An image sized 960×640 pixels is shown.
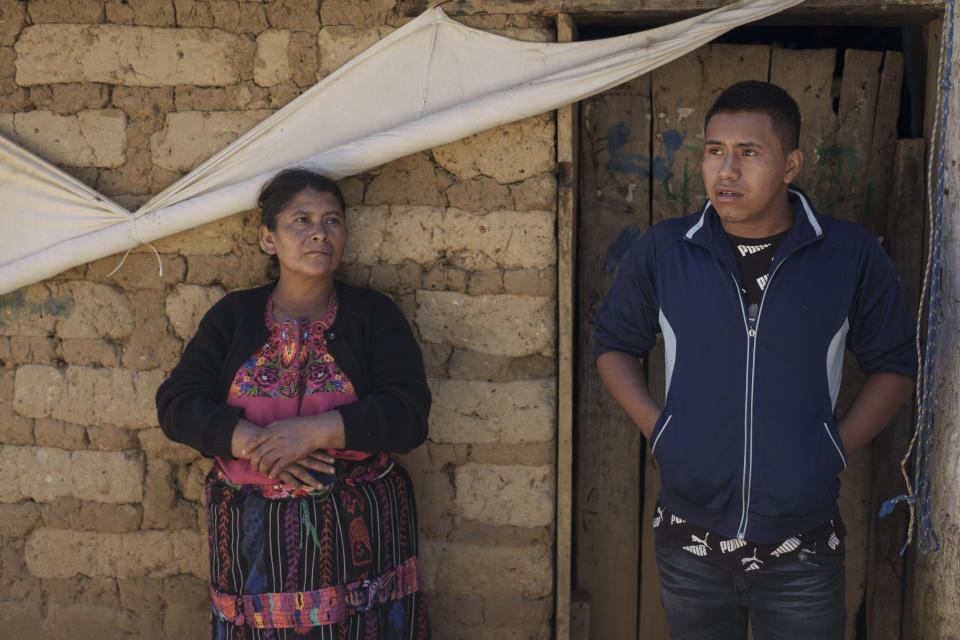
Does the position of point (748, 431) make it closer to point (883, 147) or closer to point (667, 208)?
point (667, 208)

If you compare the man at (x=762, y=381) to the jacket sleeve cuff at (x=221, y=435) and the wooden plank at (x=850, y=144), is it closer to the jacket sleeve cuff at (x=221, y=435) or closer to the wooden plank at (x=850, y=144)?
the wooden plank at (x=850, y=144)

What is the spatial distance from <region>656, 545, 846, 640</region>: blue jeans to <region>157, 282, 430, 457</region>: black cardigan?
34.1 inches

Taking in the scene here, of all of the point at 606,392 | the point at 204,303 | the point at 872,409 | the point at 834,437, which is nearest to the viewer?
the point at 834,437

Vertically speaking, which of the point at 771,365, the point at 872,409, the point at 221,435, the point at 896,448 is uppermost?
the point at 771,365

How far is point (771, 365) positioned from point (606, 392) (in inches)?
42.6

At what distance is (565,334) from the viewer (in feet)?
9.45

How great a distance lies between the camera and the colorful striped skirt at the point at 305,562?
2.38 meters

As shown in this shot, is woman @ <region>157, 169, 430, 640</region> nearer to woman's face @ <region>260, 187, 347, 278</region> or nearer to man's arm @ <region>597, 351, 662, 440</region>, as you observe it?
woman's face @ <region>260, 187, 347, 278</region>

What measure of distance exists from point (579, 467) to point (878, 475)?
1097 millimetres

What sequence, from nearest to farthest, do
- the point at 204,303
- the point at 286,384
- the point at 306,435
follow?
the point at 306,435 < the point at 286,384 < the point at 204,303

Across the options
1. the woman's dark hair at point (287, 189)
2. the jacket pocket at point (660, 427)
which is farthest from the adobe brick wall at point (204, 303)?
the jacket pocket at point (660, 427)

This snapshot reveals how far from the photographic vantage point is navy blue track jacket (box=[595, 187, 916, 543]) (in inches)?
84.0

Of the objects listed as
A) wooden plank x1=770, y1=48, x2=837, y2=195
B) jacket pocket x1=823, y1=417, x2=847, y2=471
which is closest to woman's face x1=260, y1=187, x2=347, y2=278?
jacket pocket x1=823, y1=417, x2=847, y2=471

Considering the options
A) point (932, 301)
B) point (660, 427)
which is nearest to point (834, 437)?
point (660, 427)
